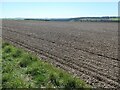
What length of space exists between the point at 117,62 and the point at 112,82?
4786 millimetres

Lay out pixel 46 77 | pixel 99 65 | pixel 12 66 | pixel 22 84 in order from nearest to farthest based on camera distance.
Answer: pixel 22 84, pixel 46 77, pixel 12 66, pixel 99 65

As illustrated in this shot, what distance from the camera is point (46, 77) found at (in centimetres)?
1133

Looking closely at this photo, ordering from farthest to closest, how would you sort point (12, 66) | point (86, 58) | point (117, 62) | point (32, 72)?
1. point (86, 58)
2. point (117, 62)
3. point (12, 66)
4. point (32, 72)

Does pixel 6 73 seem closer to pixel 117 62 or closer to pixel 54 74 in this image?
pixel 54 74

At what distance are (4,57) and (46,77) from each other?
537cm

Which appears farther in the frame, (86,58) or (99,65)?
(86,58)

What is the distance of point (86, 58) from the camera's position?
57.0ft

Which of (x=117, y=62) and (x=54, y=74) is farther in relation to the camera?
(x=117, y=62)

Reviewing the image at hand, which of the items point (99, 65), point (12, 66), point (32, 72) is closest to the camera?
point (32, 72)

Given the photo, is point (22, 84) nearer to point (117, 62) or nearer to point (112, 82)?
point (112, 82)

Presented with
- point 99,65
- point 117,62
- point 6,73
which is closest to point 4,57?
point 6,73

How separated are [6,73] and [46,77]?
1796 millimetres

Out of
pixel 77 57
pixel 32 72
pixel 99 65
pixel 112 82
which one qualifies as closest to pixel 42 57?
pixel 77 57

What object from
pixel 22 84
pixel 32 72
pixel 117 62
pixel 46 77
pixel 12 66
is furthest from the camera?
pixel 117 62
